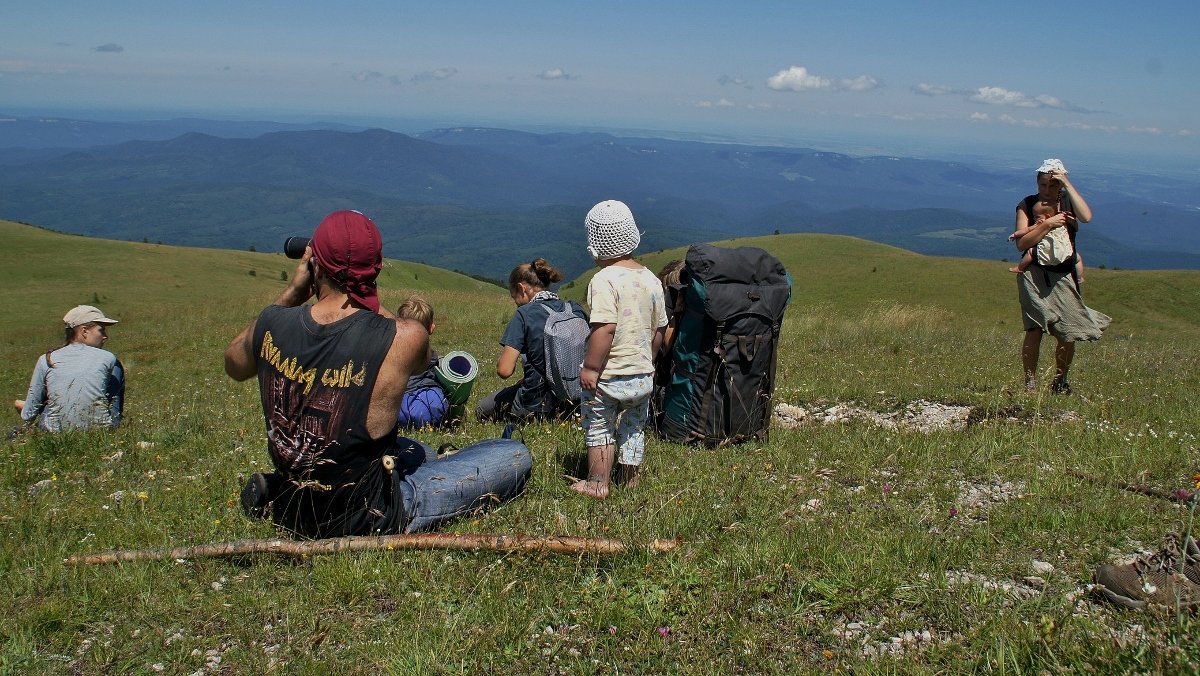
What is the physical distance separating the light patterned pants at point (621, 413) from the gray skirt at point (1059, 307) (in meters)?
5.83

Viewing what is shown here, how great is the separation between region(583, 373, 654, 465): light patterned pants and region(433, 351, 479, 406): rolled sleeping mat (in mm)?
2537

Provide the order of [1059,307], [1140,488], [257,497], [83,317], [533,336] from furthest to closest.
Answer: [1059,307], [83,317], [533,336], [1140,488], [257,497]

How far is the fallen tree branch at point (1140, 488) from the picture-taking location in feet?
16.0

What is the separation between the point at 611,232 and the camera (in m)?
5.35

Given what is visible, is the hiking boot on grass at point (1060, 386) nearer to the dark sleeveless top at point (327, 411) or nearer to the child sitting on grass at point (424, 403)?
the child sitting on grass at point (424, 403)

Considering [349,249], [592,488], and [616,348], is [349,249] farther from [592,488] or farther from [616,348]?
[592,488]

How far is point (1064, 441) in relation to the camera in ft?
21.6

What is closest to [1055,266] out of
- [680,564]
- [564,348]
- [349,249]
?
[564,348]

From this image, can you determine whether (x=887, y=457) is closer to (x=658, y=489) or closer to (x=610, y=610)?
(x=658, y=489)

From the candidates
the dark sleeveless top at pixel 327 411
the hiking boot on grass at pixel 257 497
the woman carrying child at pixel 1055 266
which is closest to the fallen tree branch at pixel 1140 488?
the woman carrying child at pixel 1055 266

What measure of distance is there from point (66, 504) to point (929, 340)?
1591cm

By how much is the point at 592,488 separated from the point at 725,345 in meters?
1.92

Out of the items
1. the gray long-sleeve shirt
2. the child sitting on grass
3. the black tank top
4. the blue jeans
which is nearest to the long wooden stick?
the blue jeans

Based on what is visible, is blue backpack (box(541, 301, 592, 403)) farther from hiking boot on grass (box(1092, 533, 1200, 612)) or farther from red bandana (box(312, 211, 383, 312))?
hiking boot on grass (box(1092, 533, 1200, 612))
